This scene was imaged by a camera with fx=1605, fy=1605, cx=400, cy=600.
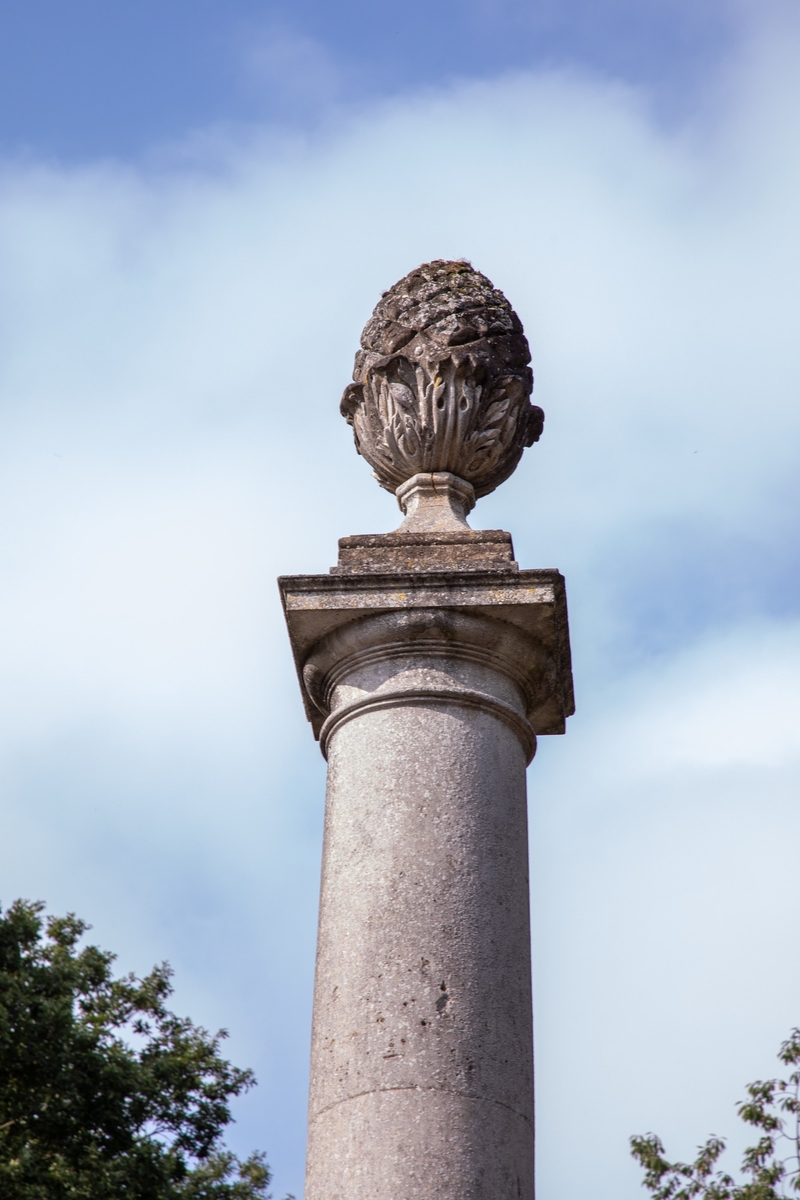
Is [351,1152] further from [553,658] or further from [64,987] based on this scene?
[64,987]

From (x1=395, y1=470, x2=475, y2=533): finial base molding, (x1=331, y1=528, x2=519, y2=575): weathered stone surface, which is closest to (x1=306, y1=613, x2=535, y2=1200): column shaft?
(x1=331, y1=528, x2=519, y2=575): weathered stone surface

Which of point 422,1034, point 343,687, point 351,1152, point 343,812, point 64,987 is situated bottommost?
point 351,1152

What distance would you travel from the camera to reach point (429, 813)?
5.98 meters

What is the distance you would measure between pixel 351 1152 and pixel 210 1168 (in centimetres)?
1242

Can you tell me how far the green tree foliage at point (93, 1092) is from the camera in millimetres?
15781

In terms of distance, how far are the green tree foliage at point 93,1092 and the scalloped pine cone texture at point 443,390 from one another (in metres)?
10.1

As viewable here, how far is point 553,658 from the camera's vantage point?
6742 millimetres

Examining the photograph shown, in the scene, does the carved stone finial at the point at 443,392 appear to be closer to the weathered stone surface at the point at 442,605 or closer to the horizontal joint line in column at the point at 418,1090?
the weathered stone surface at the point at 442,605

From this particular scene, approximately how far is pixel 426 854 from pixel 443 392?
248cm

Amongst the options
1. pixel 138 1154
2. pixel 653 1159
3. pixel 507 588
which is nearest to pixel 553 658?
pixel 507 588

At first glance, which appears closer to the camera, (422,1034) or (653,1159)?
(422,1034)

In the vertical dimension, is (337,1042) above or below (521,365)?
below

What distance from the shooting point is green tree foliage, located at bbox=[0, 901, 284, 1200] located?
51.8 feet

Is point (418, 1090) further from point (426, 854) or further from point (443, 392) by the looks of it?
point (443, 392)
